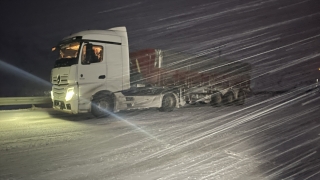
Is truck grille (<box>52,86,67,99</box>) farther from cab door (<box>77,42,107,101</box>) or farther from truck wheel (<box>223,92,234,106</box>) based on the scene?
truck wheel (<box>223,92,234,106</box>)

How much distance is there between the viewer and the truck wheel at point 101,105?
13148 mm

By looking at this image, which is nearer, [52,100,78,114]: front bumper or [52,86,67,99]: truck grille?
[52,100,78,114]: front bumper

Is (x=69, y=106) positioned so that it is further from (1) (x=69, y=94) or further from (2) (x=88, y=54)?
(2) (x=88, y=54)

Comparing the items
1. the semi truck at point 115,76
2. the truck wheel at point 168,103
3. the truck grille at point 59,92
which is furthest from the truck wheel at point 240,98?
the truck grille at point 59,92

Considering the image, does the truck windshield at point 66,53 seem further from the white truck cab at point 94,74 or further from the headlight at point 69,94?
the headlight at point 69,94

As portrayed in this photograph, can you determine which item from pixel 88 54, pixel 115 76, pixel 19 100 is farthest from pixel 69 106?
pixel 19 100

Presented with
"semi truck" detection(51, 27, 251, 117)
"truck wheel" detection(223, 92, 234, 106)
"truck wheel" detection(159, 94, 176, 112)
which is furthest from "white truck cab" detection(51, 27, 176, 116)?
"truck wheel" detection(223, 92, 234, 106)

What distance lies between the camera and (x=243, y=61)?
23.5 meters

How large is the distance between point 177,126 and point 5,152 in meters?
5.84

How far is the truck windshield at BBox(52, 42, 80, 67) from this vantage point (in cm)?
1276

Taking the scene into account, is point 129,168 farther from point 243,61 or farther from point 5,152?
point 243,61

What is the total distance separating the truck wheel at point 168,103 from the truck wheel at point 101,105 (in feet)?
10.8

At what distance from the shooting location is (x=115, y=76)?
539 inches

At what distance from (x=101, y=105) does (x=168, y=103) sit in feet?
13.4
